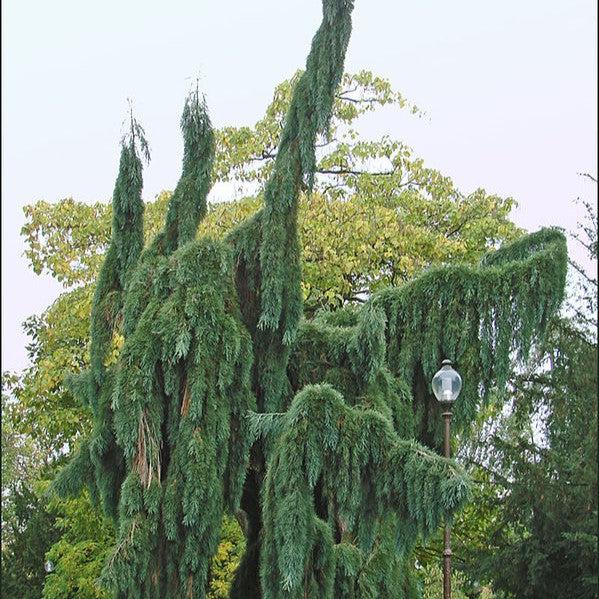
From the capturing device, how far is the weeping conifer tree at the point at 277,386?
436 inches

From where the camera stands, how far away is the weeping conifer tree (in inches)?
436

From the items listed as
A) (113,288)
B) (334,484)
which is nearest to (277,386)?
(334,484)

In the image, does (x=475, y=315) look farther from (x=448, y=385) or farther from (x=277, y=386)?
(x=277, y=386)

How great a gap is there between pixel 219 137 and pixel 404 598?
11492mm

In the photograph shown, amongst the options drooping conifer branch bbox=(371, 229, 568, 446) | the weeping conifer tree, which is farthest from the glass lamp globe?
drooping conifer branch bbox=(371, 229, 568, 446)

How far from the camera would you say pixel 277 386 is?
510 inches

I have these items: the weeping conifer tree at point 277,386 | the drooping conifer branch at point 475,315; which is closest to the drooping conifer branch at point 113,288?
the weeping conifer tree at point 277,386

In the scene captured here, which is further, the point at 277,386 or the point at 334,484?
the point at 277,386

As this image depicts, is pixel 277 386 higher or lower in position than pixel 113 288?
lower

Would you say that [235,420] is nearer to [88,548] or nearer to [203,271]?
[203,271]

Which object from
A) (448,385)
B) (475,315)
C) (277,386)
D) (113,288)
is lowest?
(448,385)

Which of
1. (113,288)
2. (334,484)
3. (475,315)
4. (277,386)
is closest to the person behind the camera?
(334,484)

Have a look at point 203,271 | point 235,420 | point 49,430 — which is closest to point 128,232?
point 203,271

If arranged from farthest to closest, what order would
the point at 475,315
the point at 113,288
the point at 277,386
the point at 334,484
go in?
the point at 113,288 → the point at 475,315 → the point at 277,386 → the point at 334,484
